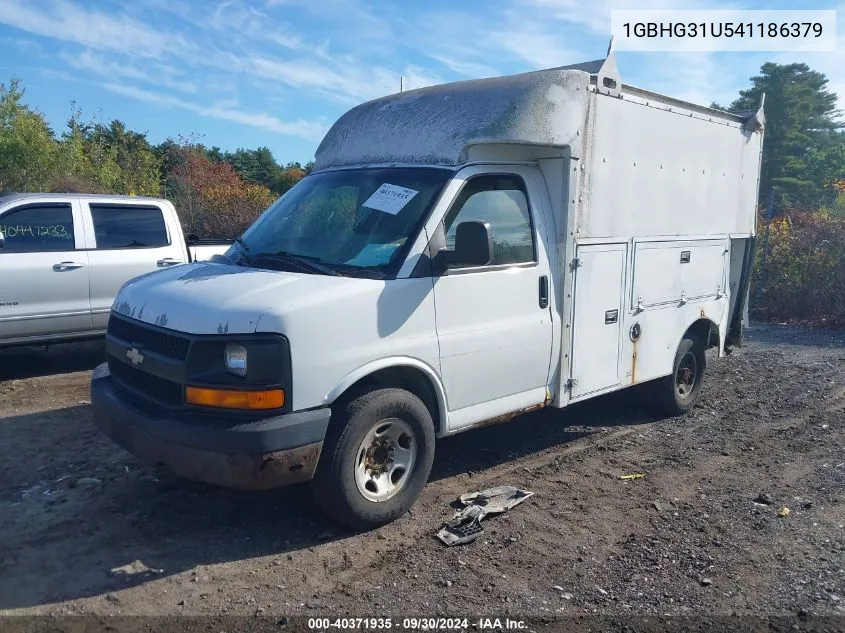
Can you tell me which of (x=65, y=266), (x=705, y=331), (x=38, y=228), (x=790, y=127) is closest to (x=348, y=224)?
(x=705, y=331)

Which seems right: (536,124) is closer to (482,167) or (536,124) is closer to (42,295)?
(482,167)

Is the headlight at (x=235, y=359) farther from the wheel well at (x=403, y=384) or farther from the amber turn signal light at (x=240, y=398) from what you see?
the wheel well at (x=403, y=384)

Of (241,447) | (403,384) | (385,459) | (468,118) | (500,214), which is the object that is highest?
(468,118)

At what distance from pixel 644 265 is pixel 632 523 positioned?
229 cm

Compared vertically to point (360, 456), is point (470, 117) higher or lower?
higher

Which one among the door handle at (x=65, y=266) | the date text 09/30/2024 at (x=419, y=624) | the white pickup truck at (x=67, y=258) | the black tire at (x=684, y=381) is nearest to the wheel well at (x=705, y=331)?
the black tire at (x=684, y=381)

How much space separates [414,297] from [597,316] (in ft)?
6.14

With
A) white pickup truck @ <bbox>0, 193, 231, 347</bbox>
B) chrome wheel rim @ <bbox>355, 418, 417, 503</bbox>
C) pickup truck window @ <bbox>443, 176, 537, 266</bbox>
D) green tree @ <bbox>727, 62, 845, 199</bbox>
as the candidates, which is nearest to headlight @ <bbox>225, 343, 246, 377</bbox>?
chrome wheel rim @ <bbox>355, 418, 417, 503</bbox>

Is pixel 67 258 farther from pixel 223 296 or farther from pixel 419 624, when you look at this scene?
pixel 419 624

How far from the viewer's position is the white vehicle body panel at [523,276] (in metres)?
3.87

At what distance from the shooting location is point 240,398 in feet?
12.0

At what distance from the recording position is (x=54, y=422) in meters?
6.12

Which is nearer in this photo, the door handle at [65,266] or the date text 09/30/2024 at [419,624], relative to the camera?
the date text 09/30/2024 at [419,624]

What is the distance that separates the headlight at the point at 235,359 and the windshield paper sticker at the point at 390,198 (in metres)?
1.34
